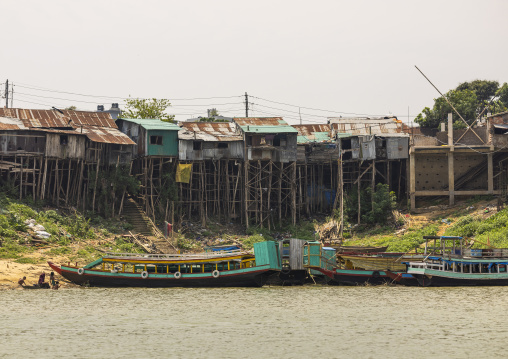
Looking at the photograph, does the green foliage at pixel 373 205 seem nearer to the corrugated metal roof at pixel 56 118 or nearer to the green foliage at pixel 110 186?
the green foliage at pixel 110 186

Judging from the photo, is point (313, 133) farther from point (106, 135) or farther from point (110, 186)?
point (110, 186)

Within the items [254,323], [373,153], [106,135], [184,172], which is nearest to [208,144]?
[184,172]

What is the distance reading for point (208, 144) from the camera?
52.3m

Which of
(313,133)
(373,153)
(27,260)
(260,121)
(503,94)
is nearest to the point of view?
(27,260)

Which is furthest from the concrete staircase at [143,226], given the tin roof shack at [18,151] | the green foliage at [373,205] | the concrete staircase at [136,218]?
the green foliage at [373,205]

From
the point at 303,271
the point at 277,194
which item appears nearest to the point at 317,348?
the point at 303,271

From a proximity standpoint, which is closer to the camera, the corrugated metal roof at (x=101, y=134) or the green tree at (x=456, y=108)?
the corrugated metal roof at (x=101, y=134)

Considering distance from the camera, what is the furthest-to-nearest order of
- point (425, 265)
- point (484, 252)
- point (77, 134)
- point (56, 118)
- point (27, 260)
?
point (56, 118) → point (77, 134) → point (27, 260) → point (484, 252) → point (425, 265)

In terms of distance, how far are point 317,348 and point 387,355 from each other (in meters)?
2.14

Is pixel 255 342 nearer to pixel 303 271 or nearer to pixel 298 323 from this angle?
pixel 298 323

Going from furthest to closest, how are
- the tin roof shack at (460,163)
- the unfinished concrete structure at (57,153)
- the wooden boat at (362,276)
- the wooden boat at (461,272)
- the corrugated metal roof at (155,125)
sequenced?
the tin roof shack at (460,163) → the corrugated metal roof at (155,125) → the unfinished concrete structure at (57,153) → the wooden boat at (362,276) → the wooden boat at (461,272)

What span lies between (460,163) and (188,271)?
23558 millimetres

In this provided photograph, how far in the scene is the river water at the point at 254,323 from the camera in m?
23.2

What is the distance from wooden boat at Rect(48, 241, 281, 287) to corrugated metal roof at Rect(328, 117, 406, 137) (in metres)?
20.2
